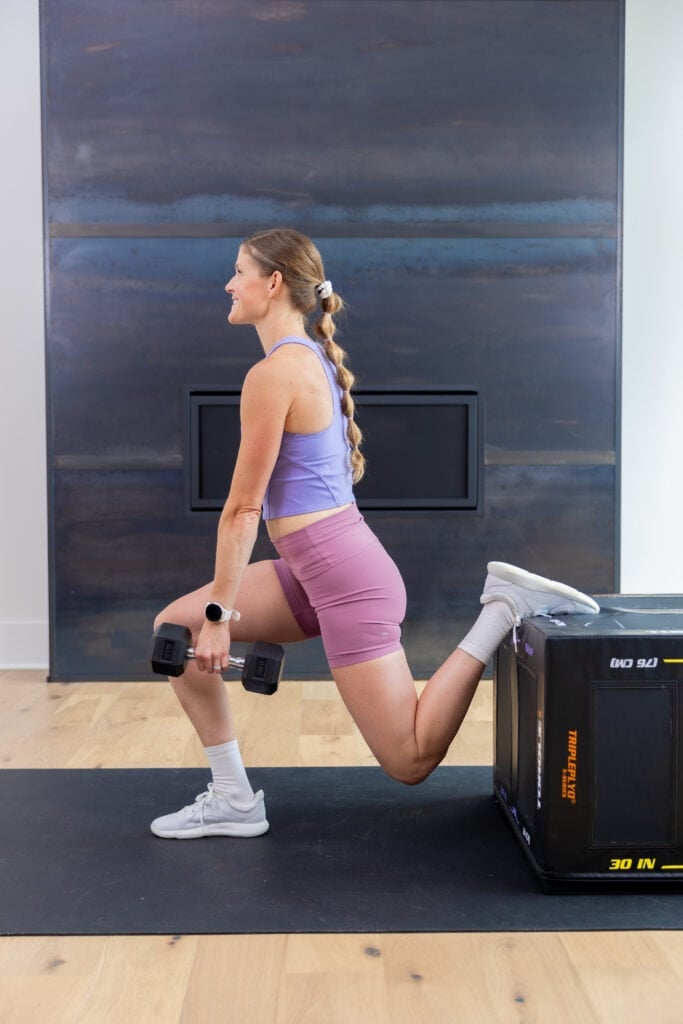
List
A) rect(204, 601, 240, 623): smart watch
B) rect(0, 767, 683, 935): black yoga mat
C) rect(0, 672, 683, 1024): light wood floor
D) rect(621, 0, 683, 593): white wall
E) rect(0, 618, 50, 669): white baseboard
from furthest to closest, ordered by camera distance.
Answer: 1. rect(0, 618, 50, 669): white baseboard
2. rect(621, 0, 683, 593): white wall
3. rect(204, 601, 240, 623): smart watch
4. rect(0, 767, 683, 935): black yoga mat
5. rect(0, 672, 683, 1024): light wood floor

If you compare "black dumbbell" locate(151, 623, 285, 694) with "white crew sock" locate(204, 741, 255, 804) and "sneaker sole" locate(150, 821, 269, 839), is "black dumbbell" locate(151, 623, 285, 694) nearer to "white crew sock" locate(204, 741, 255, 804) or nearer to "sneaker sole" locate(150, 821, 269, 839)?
"white crew sock" locate(204, 741, 255, 804)

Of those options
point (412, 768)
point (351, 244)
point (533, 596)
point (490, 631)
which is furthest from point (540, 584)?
point (351, 244)

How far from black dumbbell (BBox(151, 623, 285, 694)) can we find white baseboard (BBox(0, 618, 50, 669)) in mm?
2360

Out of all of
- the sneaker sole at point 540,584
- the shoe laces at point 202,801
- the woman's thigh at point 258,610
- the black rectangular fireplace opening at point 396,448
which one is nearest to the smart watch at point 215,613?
the woman's thigh at point 258,610

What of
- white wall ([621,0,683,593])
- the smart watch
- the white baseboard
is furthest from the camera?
the white baseboard

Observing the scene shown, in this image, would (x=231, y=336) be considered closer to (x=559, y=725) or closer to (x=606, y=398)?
(x=606, y=398)

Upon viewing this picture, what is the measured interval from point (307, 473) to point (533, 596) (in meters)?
0.54

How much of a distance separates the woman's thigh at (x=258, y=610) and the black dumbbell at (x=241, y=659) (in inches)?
4.8

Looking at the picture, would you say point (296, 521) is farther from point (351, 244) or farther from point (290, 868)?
point (351, 244)

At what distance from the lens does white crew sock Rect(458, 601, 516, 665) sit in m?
2.24

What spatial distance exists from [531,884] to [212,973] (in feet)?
2.25

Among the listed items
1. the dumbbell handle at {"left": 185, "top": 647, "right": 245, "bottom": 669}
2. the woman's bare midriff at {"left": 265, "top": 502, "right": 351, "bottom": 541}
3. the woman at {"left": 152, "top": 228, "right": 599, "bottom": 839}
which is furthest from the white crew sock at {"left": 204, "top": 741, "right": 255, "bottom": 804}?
the woman's bare midriff at {"left": 265, "top": 502, "right": 351, "bottom": 541}

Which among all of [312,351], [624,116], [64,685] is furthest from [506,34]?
[64,685]

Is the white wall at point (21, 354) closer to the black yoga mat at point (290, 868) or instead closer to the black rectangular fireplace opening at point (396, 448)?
the black rectangular fireplace opening at point (396, 448)
